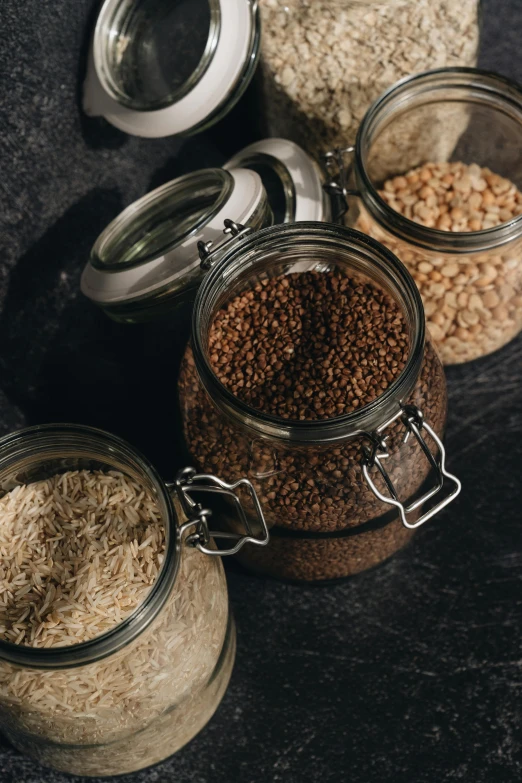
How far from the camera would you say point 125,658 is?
28.9 inches

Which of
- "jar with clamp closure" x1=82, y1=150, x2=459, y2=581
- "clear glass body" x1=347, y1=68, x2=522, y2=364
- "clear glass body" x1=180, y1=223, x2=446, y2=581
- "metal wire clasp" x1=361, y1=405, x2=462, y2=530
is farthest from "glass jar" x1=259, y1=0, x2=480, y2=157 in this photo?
"metal wire clasp" x1=361, y1=405, x2=462, y2=530

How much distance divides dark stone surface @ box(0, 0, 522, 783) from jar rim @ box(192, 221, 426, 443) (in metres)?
0.22

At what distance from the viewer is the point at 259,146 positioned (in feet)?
3.17

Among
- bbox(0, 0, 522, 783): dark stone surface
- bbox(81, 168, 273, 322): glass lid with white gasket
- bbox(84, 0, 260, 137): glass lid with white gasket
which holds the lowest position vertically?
bbox(0, 0, 522, 783): dark stone surface

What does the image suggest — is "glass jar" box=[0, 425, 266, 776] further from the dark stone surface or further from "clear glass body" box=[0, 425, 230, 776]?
the dark stone surface

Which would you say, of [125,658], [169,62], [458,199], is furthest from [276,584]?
[169,62]

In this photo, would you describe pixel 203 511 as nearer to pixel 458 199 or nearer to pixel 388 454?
pixel 388 454

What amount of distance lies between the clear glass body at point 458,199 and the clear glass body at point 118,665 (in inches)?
14.5

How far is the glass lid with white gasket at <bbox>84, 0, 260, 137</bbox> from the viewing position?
904mm

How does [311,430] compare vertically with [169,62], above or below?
below

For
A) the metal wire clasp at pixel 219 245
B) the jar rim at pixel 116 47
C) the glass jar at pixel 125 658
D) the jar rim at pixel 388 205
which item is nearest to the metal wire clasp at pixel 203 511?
the glass jar at pixel 125 658

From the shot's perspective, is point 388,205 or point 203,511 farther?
point 388,205

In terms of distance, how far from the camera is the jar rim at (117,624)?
665 mm

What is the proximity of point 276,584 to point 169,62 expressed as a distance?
598mm
